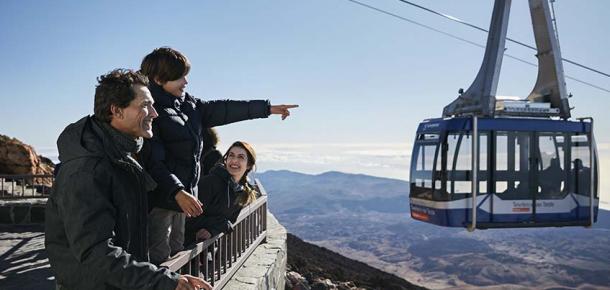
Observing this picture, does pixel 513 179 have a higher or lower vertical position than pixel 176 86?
lower

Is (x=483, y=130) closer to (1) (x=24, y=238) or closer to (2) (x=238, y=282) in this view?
(2) (x=238, y=282)

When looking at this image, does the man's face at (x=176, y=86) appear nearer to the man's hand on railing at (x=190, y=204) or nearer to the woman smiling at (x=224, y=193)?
the man's hand on railing at (x=190, y=204)

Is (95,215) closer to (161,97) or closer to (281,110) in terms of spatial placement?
(161,97)

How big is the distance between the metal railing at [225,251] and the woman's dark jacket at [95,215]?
117cm

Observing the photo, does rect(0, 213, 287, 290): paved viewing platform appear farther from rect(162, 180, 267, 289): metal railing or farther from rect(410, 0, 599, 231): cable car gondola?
rect(410, 0, 599, 231): cable car gondola

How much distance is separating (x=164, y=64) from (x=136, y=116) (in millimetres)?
1121

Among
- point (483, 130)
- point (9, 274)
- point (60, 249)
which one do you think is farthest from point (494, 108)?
point (60, 249)

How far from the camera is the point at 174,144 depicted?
3.23 m

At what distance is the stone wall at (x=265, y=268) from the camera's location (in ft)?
17.2

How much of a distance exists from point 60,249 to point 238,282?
Answer: 3370mm

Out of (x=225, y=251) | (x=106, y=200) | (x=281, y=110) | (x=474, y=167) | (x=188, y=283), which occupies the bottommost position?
(x=225, y=251)

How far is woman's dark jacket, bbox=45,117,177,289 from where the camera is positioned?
190 centimetres

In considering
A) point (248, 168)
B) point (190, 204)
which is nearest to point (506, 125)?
point (248, 168)

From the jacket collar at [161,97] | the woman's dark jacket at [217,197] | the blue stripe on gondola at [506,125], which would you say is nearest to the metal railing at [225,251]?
the woman's dark jacket at [217,197]
